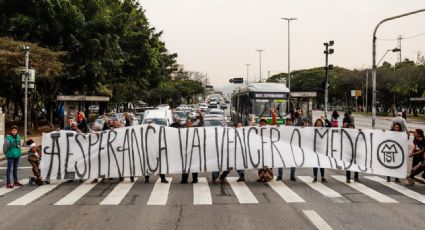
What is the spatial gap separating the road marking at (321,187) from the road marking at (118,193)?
4.47 m

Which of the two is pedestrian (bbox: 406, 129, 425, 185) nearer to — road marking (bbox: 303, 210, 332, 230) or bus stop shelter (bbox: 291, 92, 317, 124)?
road marking (bbox: 303, 210, 332, 230)

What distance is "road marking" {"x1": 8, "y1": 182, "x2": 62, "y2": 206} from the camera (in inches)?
433

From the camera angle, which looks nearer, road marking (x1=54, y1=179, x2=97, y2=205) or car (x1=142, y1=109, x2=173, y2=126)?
road marking (x1=54, y1=179, x2=97, y2=205)

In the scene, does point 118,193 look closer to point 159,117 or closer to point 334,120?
point 159,117

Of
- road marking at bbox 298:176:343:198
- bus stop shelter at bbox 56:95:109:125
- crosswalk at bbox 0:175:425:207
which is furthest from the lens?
bus stop shelter at bbox 56:95:109:125

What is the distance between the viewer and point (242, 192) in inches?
474

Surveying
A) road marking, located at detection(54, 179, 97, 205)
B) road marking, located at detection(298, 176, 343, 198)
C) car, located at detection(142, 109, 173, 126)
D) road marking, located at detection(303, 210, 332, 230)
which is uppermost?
car, located at detection(142, 109, 173, 126)

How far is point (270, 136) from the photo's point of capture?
14.1m

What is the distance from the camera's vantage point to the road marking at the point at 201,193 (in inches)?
430

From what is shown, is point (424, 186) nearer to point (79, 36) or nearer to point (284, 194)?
point (284, 194)

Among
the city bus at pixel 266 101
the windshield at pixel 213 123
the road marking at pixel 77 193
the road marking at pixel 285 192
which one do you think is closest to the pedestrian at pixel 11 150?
the road marking at pixel 77 193

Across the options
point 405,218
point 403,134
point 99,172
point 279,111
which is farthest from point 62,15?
point 405,218

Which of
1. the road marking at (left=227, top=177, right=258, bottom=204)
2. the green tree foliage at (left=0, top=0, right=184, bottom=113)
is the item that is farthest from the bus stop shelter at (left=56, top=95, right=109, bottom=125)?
the road marking at (left=227, top=177, right=258, bottom=204)

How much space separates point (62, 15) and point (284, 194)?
27493 mm
